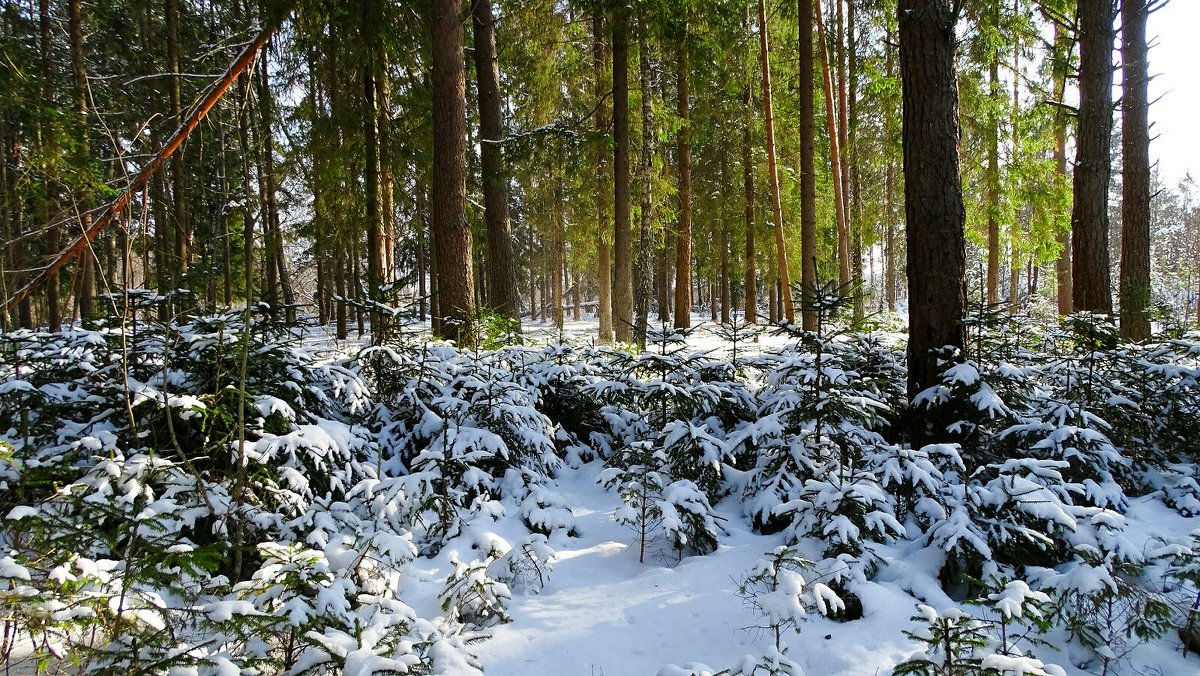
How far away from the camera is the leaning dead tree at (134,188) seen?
7.00 ft

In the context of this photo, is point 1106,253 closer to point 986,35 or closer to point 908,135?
point 908,135

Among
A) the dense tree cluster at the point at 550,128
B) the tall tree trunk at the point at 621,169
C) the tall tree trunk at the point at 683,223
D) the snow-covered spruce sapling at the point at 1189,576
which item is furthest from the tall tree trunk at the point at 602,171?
the snow-covered spruce sapling at the point at 1189,576

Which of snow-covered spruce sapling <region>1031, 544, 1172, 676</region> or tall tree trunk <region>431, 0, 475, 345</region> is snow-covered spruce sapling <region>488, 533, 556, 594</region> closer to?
snow-covered spruce sapling <region>1031, 544, 1172, 676</region>

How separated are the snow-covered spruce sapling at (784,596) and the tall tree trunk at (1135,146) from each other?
7.64m

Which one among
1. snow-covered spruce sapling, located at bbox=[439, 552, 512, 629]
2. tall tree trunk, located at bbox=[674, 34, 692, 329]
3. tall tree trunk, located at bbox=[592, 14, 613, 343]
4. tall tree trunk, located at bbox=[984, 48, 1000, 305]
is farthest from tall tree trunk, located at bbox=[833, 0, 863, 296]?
snow-covered spruce sapling, located at bbox=[439, 552, 512, 629]

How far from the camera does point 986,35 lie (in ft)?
31.6

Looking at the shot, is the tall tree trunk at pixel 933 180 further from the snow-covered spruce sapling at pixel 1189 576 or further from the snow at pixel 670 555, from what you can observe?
the snow-covered spruce sapling at pixel 1189 576

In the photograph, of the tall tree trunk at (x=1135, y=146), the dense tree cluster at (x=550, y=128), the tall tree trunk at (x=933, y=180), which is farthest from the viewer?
the tall tree trunk at (x=1135, y=146)

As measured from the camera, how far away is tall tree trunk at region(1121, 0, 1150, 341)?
24.3 ft

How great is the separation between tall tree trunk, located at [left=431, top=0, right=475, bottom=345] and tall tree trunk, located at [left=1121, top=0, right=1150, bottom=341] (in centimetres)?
889

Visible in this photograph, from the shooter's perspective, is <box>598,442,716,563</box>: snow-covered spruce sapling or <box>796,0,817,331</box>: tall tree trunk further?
<box>796,0,817,331</box>: tall tree trunk

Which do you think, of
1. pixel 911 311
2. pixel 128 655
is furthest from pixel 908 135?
pixel 128 655

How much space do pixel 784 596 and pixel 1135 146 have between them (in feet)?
31.4

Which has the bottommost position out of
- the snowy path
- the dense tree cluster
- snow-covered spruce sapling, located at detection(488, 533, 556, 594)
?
the snowy path
